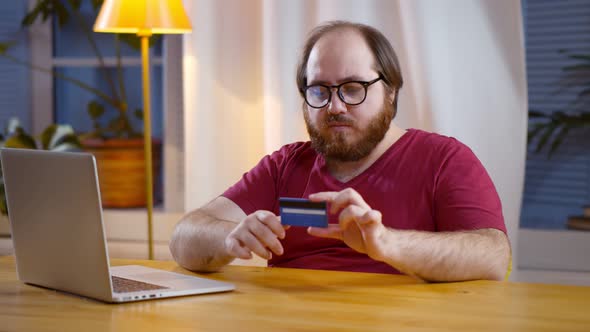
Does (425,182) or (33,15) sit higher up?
(33,15)

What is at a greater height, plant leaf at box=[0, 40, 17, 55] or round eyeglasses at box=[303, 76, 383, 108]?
plant leaf at box=[0, 40, 17, 55]

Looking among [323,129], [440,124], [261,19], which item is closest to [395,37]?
[440,124]

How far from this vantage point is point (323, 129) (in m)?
2.17

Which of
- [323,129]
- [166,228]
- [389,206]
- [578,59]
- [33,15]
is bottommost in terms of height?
[166,228]

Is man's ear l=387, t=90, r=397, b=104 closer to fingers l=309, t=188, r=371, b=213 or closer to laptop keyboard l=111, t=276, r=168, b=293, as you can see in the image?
fingers l=309, t=188, r=371, b=213

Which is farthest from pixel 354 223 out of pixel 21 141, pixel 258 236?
pixel 21 141

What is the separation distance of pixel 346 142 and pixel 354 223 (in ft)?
1.71

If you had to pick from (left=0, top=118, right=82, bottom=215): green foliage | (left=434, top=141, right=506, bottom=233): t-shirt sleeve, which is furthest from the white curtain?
(left=434, top=141, right=506, bottom=233): t-shirt sleeve

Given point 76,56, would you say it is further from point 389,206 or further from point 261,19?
point 389,206

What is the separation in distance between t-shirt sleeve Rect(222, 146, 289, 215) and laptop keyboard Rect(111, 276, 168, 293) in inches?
26.4

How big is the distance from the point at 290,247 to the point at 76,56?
2214 mm

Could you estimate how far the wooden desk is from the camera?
4.19ft

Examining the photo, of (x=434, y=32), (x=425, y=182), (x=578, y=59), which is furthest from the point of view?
(x=578, y=59)

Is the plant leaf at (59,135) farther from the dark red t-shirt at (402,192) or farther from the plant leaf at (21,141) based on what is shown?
the dark red t-shirt at (402,192)
